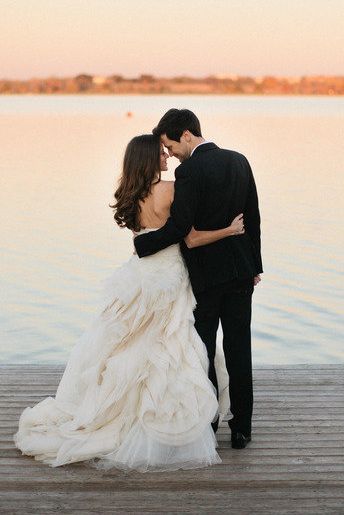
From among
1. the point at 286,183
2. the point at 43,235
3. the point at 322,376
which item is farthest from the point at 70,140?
the point at 322,376

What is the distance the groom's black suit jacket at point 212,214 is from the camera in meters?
3.82

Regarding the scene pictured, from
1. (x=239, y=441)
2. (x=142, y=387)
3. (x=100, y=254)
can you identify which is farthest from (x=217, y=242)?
(x=100, y=254)

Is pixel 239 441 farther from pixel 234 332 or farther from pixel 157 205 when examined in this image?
pixel 157 205

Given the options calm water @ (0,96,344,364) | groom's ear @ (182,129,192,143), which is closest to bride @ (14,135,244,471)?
groom's ear @ (182,129,192,143)

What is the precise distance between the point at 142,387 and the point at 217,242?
655 millimetres

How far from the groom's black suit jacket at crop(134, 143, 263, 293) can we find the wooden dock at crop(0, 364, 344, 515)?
74cm

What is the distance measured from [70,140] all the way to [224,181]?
30.5 meters

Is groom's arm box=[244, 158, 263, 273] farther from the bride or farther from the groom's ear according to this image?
the groom's ear

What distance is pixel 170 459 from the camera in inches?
152

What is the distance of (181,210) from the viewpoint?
381cm

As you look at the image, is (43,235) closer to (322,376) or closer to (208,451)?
(322,376)

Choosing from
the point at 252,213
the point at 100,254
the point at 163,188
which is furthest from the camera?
the point at 100,254

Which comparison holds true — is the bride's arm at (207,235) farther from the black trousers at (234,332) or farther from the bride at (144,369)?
the black trousers at (234,332)

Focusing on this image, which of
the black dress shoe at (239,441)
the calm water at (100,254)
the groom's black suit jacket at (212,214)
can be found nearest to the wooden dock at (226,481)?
the black dress shoe at (239,441)
